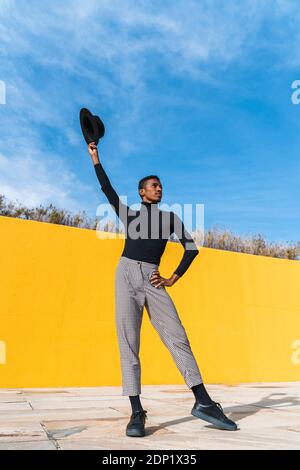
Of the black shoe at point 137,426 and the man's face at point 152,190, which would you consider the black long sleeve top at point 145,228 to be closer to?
the man's face at point 152,190

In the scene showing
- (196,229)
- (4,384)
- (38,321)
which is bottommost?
(4,384)

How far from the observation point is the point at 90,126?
9.79 feet

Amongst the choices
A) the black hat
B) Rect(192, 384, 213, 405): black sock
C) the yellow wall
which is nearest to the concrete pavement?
Rect(192, 384, 213, 405): black sock

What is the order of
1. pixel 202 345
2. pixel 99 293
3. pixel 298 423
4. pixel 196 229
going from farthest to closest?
pixel 196 229 < pixel 202 345 < pixel 99 293 < pixel 298 423

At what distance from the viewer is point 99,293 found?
6.15 metres

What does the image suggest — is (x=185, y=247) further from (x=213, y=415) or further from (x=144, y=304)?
(x=213, y=415)

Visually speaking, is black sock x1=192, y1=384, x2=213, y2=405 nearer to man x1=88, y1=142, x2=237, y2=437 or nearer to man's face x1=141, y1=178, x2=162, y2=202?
man x1=88, y1=142, x2=237, y2=437

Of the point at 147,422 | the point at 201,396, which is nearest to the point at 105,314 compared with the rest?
the point at 147,422

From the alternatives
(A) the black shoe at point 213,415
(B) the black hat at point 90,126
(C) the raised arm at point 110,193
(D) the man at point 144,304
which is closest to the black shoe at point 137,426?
(D) the man at point 144,304

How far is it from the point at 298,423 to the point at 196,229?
5.88m

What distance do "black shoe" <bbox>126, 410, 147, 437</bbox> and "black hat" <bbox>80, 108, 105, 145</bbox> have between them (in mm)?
1608
